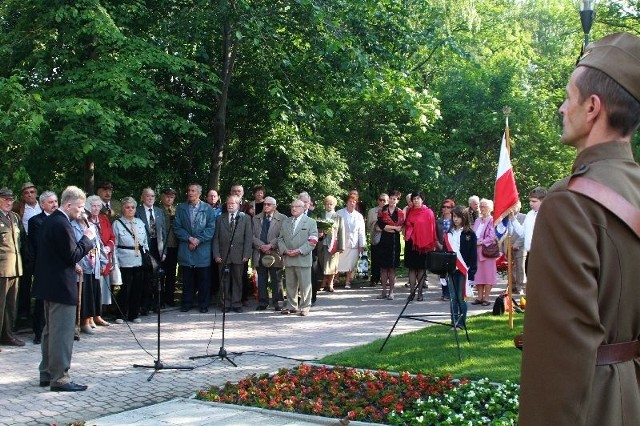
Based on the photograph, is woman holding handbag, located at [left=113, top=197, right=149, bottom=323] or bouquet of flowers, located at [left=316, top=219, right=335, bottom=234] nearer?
woman holding handbag, located at [left=113, top=197, right=149, bottom=323]

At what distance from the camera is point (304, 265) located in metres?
13.8

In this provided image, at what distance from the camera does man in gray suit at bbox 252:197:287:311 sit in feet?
47.5

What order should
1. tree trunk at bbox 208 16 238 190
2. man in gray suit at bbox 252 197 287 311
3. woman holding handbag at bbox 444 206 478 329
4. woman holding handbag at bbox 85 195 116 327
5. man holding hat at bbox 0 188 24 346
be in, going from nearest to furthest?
1. woman holding handbag at bbox 444 206 478 329
2. man holding hat at bbox 0 188 24 346
3. woman holding handbag at bbox 85 195 116 327
4. man in gray suit at bbox 252 197 287 311
5. tree trunk at bbox 208 16 238 190

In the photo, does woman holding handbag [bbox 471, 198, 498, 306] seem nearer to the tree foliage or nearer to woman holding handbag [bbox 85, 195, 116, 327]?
the tree foliage

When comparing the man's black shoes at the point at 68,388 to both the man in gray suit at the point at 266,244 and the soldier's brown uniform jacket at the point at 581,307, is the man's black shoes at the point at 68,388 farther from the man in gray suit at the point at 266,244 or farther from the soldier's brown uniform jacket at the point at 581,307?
the soldier's brown uniform jacket at the point at 581,307

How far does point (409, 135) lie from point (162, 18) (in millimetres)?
8312

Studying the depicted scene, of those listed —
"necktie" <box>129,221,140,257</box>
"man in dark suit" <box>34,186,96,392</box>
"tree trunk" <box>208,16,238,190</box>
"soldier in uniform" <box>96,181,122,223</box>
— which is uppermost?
"tree trunk" <box>208,16,238,190</box>

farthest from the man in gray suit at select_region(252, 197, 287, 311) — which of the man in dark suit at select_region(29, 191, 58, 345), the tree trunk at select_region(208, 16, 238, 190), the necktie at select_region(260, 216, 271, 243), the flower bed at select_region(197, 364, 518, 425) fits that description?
the flower bed at select_region(197, 364, 518, 425)

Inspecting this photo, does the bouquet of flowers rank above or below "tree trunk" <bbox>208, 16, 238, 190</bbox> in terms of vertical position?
below

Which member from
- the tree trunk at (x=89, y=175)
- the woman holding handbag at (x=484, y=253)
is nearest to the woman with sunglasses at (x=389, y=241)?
the woman holding handbag at (x=484, y=253)

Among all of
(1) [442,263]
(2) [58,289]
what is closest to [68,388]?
(2) [58,289]

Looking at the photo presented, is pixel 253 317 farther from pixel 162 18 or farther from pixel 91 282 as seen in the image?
pixel 162 18

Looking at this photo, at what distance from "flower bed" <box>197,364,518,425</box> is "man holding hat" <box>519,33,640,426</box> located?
4.17m

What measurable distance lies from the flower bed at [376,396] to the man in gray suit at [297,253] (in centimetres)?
517
